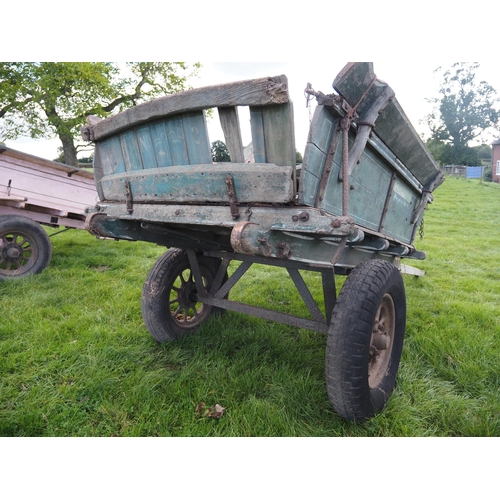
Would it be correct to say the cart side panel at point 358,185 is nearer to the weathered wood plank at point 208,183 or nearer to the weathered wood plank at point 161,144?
the weathered wood plank at point 208,183

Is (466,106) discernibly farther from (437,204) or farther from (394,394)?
(437,204)

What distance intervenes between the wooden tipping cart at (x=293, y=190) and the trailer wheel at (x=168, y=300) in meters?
0.30

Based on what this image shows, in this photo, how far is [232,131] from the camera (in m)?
1.61

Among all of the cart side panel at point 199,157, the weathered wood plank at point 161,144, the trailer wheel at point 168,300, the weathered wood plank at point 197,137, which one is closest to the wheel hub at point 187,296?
the trailer wheel at point 168,300

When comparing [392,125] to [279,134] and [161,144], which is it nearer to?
[279,134]

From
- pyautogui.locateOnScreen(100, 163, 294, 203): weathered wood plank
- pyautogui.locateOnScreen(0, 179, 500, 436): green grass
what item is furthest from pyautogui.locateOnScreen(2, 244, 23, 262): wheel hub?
pyautogui.locateOnScreen(100, 163, 294, 203): weathered wood plank

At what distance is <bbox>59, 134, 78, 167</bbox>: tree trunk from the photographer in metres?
5.08

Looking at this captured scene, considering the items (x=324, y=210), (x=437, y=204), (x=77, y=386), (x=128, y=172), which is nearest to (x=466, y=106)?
(x=324, y=210)

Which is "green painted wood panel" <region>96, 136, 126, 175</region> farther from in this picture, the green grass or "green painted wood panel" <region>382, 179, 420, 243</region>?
"green painted wood panel" <region>382, 179, 420, 243</region>

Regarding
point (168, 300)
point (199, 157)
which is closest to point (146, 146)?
point (199, 157)

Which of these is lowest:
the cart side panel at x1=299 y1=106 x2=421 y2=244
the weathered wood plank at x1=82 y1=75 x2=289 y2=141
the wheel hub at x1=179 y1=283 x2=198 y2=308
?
the wheel hub at x1=179 y1=283 x2=198 y2=308

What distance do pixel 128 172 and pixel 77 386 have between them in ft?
4.51

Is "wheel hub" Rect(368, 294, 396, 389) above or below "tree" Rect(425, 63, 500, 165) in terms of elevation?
below

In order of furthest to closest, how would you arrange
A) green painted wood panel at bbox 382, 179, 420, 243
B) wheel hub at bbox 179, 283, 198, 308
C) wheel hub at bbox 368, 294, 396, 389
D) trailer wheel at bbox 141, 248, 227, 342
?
wheel hub at bbox 179, 283, 198, 308, trailer wheel at bbox 141, 248, 227, 342, green painted wood panel at bbox 382, 179, 420, 243, wheel hub at bbox 368, 294, 396, 389
